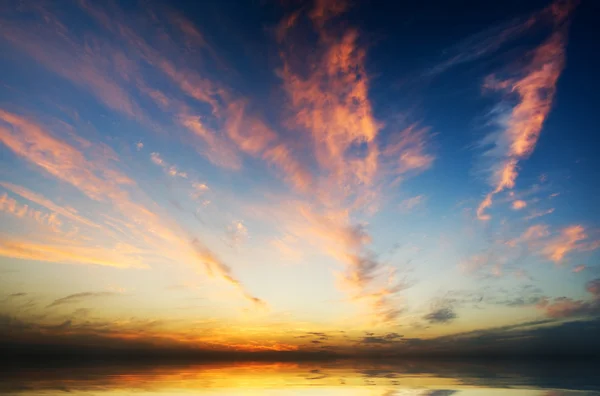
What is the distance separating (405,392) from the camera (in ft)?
63.3

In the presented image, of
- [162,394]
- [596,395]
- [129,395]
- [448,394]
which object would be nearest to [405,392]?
[448,394]

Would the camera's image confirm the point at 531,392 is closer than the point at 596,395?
No

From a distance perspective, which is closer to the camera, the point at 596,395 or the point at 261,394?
the point at 596,395

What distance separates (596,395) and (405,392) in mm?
9178

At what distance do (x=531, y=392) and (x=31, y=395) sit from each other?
26.5 metres

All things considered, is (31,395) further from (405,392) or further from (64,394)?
(405,392)

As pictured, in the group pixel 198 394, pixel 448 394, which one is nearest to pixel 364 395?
pixel 448 394

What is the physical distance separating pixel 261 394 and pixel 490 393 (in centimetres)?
1275

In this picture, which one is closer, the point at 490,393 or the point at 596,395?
the point at 596,395

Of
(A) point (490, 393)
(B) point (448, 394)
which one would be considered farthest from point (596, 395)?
(B) point (448, 394)

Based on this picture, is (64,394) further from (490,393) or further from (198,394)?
(490,393)

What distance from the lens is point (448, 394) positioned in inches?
728

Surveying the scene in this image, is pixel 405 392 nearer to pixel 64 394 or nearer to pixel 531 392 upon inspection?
pixel 531 392

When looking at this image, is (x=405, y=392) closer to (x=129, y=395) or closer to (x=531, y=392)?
(x=531, y=392)
